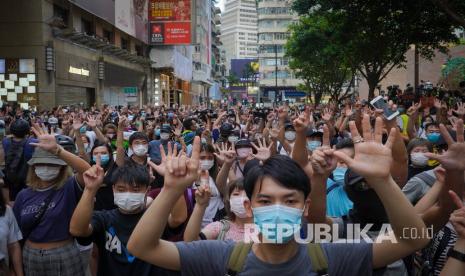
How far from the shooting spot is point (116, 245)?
3447 mm

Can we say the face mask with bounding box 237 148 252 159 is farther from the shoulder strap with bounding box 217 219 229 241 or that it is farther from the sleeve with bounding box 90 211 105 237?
the sleeve with bounding box 90 211 105 237

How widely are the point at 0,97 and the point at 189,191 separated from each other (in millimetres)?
19975

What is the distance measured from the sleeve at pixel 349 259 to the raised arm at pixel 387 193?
6 centimetres

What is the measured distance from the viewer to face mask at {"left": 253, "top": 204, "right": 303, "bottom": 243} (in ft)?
7.25

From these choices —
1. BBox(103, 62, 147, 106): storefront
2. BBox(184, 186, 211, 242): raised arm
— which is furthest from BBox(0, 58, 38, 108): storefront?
BBox(184, 186, 211, 242): raised arm

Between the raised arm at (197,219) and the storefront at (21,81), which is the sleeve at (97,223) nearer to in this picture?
the raised arm at (197,219)

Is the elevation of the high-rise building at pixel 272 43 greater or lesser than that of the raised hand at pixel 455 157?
greater

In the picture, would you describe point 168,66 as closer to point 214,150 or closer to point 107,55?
point 107,55

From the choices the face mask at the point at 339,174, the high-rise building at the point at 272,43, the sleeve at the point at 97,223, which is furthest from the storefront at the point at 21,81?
the high-rise building at the point at 272,43

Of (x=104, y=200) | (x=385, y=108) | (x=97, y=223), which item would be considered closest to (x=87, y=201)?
(x=97, y=223)

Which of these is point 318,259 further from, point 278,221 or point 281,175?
point 281,175

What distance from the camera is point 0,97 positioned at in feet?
70.5

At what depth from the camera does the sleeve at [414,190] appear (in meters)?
3.99

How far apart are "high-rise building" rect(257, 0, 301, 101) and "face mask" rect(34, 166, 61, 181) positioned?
279 feet
